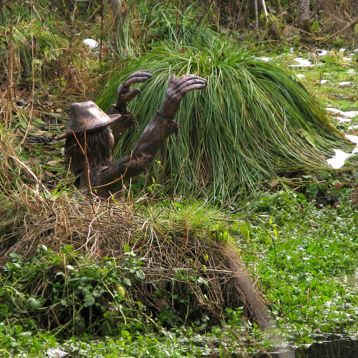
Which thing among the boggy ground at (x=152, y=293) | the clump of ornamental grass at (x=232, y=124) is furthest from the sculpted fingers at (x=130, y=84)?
the clump of ornamental grass at (x=232, y=124)

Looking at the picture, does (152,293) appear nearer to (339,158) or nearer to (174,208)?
(174,208)

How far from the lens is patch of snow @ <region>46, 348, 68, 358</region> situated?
5.45 m

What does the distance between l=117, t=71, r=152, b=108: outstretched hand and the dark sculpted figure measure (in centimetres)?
30

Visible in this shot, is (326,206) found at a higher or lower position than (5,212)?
lower

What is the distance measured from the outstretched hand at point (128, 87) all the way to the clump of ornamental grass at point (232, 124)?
1.35 metres

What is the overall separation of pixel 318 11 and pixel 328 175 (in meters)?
7.55

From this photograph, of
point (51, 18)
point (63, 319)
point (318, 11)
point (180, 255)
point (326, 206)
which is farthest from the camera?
point (318, 11)

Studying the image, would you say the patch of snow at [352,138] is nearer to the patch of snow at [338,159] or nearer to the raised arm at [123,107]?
the patch of snow at [338,159]

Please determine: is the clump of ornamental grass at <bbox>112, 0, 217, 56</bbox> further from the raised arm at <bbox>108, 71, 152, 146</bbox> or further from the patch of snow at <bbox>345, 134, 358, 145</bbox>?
the raised arm at <bbox>108, 71, 152, 146</bbox>

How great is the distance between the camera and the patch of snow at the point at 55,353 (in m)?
5.45

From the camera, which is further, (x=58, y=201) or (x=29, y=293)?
(x=58, y=201)

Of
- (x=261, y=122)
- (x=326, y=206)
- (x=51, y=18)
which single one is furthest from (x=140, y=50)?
(x=326, y=206)

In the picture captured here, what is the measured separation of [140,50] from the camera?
11648 mm

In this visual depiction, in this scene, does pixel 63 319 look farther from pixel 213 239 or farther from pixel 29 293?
pixel 213 239
